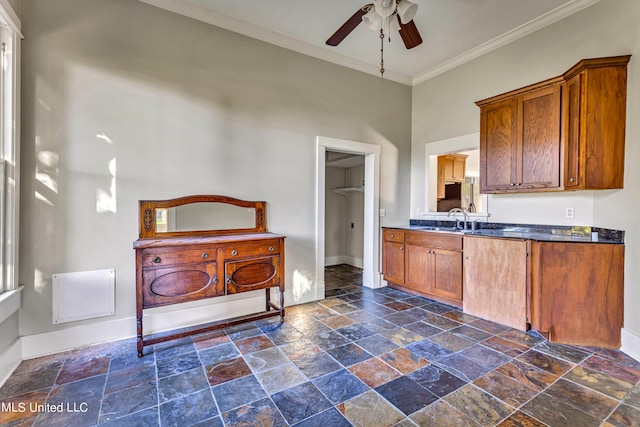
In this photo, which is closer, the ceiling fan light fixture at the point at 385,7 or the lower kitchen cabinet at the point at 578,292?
the ceiling fan light fixture at the point at 385,7

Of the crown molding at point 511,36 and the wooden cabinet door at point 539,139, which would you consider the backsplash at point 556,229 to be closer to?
the wooden cabinet door at point 539,139

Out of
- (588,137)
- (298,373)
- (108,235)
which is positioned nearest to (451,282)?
(588,137)

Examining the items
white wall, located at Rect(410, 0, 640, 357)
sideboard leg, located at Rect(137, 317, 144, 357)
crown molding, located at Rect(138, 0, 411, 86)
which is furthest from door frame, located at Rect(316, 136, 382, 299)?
sideboard leg, located at Rect(137, 317, 144, 357)

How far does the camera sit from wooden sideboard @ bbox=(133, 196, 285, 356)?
2.46 meters

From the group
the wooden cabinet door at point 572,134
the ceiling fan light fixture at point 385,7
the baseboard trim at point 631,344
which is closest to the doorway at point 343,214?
the wooden cabinet door at point 572,134

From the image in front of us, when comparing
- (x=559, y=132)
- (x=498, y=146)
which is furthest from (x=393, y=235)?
(x=559, y=132)

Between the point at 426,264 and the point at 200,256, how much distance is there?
2.71m

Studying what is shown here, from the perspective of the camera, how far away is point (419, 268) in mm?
3951

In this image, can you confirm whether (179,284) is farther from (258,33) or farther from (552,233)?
(552,233)

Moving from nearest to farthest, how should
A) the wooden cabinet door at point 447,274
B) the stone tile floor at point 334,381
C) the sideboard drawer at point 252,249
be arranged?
the stone tile floor at point 334,381 → the sideboard drawer at point 252,249 → the wooden cabinet door at point 447,274

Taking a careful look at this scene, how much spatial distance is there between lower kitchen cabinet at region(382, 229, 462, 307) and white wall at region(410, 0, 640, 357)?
0.73 m

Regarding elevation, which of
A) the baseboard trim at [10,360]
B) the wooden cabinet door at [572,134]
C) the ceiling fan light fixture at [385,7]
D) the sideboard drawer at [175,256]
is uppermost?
the ceiling fan light fixture at [385,7]

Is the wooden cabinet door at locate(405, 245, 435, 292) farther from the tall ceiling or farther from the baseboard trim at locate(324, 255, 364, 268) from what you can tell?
the tall ceiling

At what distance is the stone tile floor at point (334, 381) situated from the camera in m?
1.73
